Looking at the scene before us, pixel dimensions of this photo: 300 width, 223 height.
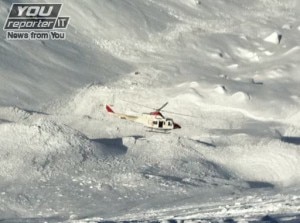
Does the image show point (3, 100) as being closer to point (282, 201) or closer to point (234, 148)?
point (234, 148)

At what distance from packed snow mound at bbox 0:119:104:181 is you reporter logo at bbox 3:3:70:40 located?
37.6ft

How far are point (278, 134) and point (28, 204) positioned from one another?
13956 mm

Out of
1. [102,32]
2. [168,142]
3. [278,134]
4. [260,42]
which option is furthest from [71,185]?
[260,42]

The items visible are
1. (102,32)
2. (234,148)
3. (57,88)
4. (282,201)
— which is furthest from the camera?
(102,32)

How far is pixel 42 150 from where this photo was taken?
113 ft

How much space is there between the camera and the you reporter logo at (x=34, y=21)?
46.3 metres

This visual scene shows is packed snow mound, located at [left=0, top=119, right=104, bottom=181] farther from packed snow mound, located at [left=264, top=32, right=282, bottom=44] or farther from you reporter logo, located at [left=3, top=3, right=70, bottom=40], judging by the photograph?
packed snow mound, located at [left=264, top=32, right=282, bottom=44]

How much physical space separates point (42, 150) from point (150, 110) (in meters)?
8.47

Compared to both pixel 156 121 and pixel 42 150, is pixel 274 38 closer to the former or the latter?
pixel 156 121

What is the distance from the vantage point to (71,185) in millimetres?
32000

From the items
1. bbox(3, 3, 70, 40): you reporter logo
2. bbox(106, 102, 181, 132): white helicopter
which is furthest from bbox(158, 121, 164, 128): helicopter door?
bbox(3, 3, 70, 40): you reporter logo

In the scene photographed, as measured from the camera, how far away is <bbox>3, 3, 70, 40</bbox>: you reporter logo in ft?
152

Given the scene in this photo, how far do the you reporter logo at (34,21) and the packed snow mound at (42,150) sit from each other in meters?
11.5

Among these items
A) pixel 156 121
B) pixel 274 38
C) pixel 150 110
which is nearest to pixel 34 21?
pixel 150 110
